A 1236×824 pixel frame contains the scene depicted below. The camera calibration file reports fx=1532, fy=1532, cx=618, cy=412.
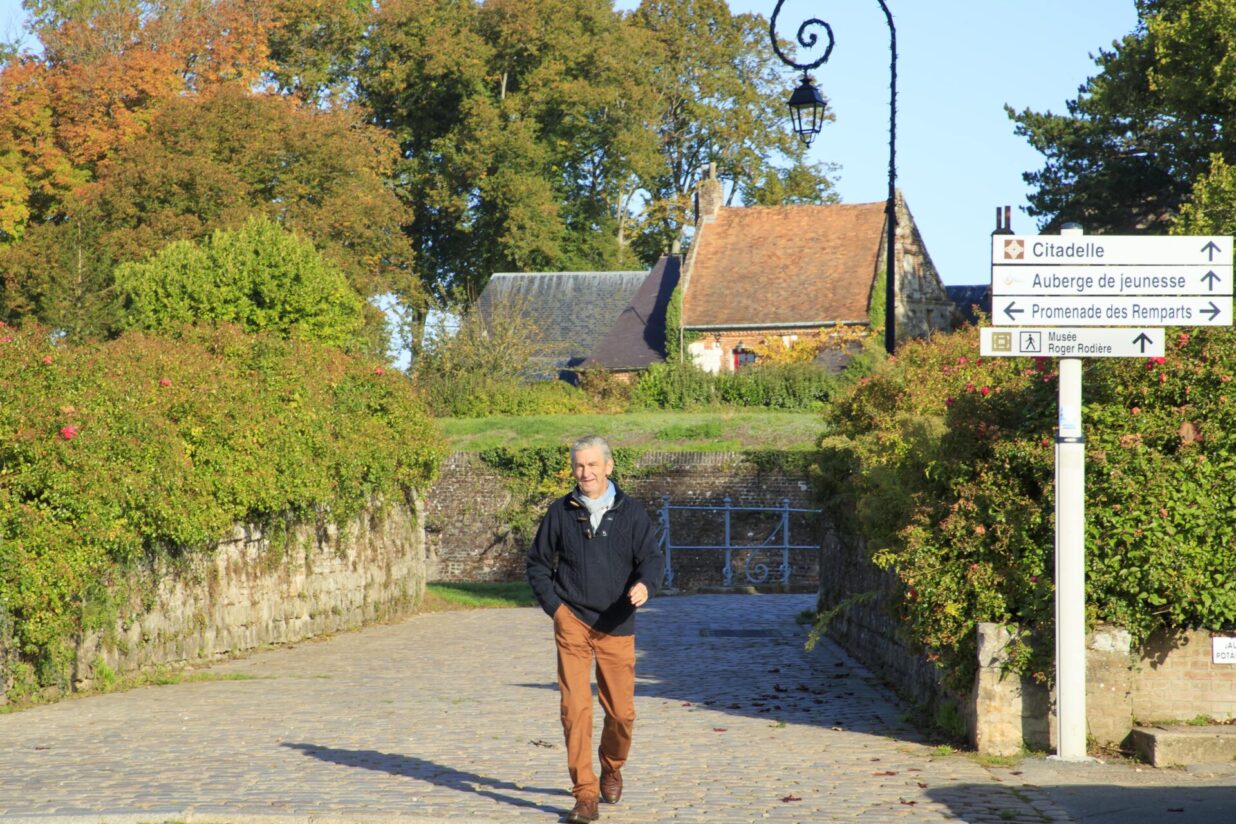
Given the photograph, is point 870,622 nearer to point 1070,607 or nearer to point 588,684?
point 1070,607

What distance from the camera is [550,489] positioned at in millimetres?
34344

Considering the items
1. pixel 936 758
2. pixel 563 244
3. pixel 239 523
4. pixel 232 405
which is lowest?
pixel 936 758

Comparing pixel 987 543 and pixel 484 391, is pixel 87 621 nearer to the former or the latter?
pixel 987 543

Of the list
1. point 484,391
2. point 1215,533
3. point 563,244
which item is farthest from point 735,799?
point 563,244

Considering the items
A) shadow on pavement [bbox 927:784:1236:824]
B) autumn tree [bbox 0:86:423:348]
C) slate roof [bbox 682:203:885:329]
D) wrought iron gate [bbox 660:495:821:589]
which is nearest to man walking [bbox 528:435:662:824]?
shadow on pavement [bbox 927:784:1236:824]

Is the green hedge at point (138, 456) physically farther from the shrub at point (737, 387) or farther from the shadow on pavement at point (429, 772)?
the shrub at point (737, 387)

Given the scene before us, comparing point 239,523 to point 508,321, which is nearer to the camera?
point 239,523

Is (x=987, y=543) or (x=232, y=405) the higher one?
(x=232, y=405)

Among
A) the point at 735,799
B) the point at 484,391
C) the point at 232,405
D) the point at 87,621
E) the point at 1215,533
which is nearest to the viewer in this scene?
the point at 735,799

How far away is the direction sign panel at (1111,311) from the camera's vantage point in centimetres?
920

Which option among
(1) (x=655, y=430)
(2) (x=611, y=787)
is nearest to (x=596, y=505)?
(2) (x=611, y=787)

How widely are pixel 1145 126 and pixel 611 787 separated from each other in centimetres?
3177

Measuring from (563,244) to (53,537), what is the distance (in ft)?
167

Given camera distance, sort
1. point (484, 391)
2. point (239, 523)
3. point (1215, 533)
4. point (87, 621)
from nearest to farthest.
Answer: point (1215, 533) < point (87, 621) < point (239, 523) < point (484, 391)
